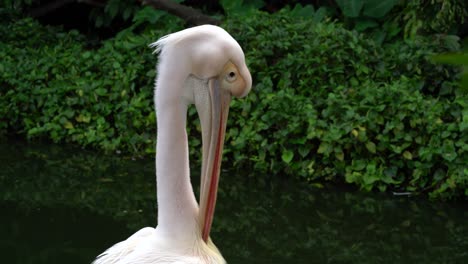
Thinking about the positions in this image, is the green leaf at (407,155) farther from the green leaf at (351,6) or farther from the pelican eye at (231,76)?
the pelican eye at (231,76)

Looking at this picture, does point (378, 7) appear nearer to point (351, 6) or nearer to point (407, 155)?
point (351, 6)

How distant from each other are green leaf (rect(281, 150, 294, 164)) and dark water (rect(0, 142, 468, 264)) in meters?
0.15

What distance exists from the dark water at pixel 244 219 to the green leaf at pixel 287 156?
0.15 m

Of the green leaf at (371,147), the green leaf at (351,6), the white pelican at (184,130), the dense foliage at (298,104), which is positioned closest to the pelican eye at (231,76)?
the white pelican at (184,130)

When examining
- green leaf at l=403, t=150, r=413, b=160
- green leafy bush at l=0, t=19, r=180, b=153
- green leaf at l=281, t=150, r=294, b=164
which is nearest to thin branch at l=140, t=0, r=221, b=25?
green leafy bush at l=0, t=19, r=180, b=153

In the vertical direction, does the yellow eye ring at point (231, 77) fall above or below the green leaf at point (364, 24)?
above

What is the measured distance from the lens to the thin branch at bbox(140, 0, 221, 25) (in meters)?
8.01

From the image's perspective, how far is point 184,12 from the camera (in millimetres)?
8078

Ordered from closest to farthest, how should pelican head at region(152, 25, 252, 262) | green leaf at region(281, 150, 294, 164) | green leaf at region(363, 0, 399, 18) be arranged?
pelican head at region(152, 25, 252, 262) → green leaf at region(281, 150, 294, 164) → green leaf at region(363, 0, 399, 18)

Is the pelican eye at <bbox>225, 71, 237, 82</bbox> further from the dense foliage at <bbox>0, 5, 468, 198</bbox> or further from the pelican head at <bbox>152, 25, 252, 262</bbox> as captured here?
the dense foliage at <bbox>0, 5, 468, 198</bbox>

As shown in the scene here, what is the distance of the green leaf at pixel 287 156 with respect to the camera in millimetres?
6193

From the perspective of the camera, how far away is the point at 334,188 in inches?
239

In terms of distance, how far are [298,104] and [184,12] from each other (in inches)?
78.7

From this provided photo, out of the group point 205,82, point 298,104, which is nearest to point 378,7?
point 298,104
